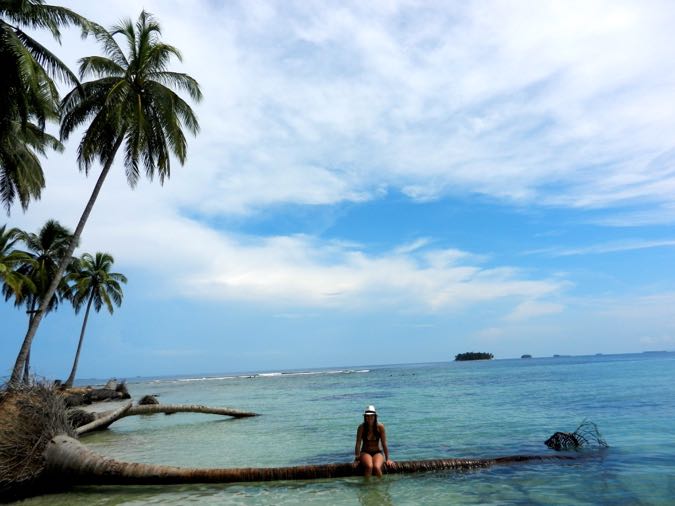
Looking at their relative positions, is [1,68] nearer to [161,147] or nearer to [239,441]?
[161,147]

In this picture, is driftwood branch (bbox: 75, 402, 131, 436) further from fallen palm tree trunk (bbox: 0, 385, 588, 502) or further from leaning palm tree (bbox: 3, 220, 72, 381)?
leaning palm tree (bbox: 3, 220, 72, 381)

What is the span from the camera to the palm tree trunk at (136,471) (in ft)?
28.7

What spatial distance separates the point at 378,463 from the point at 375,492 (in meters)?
0.85

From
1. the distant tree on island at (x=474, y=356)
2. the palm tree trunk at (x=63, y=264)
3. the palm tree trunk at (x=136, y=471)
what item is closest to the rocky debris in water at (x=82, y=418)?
the palm tree trunk at (x=63, y=264)

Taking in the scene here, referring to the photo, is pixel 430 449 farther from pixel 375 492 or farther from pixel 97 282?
pixel 97 282

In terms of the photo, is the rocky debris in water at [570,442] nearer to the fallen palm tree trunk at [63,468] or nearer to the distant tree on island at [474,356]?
the fallen palm tree trunk at [63,468]

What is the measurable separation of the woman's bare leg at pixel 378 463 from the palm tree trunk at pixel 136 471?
0.62 ft

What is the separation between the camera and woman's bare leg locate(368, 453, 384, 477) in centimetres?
948

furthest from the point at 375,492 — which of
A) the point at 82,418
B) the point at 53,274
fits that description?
the point at 53,274

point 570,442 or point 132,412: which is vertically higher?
point 132,412

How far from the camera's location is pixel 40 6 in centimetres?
1572

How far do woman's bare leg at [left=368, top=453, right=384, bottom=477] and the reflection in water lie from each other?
0.42 ft

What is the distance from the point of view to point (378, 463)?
31.3 feet

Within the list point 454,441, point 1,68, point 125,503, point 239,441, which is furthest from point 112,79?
point 454,441
